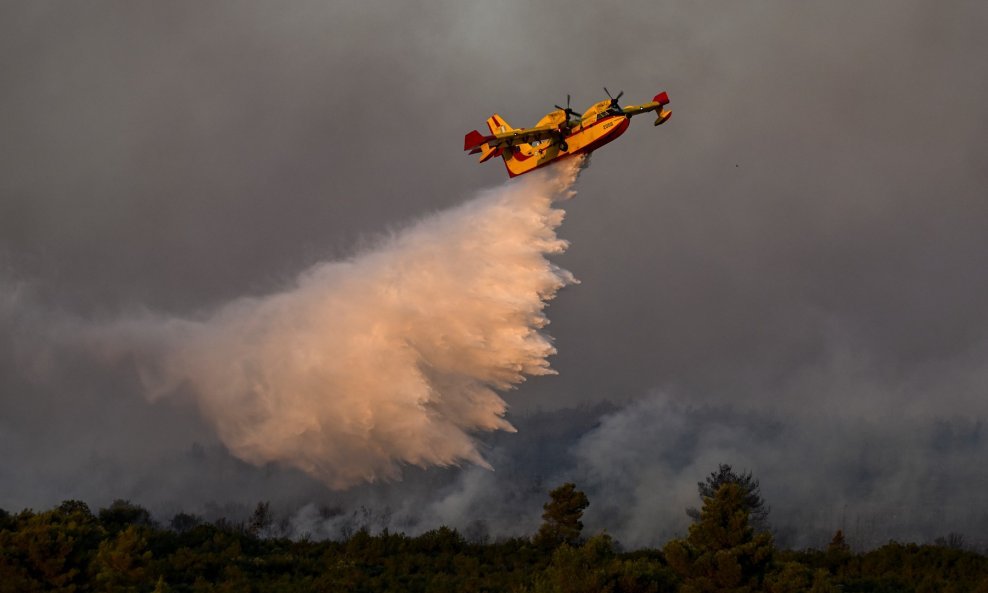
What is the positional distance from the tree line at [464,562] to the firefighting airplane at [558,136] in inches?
840

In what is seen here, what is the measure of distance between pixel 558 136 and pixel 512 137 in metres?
2.74

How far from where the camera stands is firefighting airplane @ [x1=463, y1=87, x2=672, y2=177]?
5981 cm

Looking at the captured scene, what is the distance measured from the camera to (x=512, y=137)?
6294 centimetres

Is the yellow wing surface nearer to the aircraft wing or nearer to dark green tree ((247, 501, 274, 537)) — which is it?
the aircraft wing

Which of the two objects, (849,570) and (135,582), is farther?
(849,570)

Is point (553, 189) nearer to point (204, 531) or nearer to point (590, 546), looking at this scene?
point (590, 546)

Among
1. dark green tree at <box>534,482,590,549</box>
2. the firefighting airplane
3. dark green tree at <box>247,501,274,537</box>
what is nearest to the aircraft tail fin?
the firefighting airplane

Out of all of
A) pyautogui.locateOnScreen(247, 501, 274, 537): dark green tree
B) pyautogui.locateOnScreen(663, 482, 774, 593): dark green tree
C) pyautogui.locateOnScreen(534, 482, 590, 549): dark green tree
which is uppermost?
pyautogui.locateOnScreen(247, 501, 274, 537): dark green tree

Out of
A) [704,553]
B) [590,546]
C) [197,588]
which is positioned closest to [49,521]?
[197,588]

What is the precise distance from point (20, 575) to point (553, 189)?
116 feet

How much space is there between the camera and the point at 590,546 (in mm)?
43719

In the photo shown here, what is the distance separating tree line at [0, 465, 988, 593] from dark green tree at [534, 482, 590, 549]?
9 centimetres

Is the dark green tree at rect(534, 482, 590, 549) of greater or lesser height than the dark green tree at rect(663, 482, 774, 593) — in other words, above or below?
above

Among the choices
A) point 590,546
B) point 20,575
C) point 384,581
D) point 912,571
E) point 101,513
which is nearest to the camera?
point 590,546
